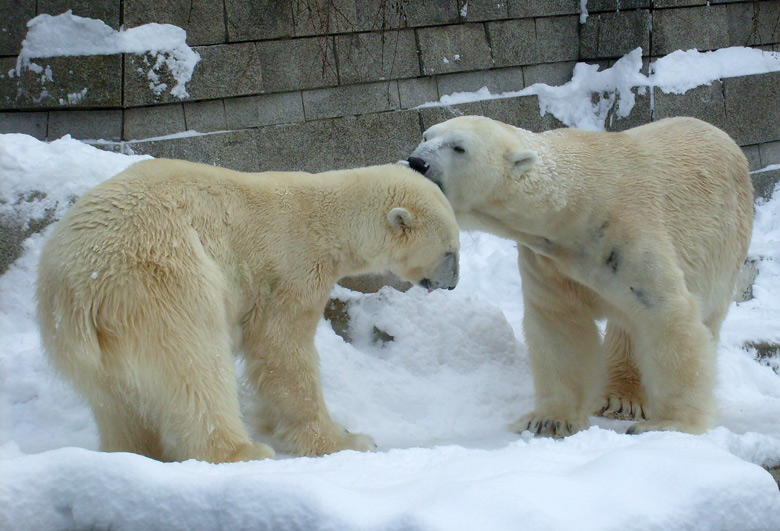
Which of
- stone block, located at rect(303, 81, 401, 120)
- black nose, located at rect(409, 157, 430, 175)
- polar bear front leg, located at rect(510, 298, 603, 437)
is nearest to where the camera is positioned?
black nose, located at rect(409, 157, 430, 175)

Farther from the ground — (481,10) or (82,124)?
(481,10)

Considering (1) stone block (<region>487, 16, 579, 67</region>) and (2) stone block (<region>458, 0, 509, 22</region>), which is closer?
(2) stone block (<region>458, 0, 509, 22</region>)

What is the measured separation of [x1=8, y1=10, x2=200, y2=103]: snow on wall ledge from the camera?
5.04 metres

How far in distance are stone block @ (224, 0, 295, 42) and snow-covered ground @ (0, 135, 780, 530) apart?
1620 mm

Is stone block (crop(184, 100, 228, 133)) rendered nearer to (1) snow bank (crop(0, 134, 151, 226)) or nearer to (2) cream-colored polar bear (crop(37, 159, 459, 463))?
(1) snow bank (crop(0, 134, 151, 226))

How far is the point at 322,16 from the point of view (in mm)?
5637

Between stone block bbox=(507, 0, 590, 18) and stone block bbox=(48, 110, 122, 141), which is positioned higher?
stone block bbox=(507, 0, 590, 18)

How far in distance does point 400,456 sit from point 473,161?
5.08 feet

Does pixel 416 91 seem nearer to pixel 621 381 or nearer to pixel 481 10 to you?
pixel 481 10

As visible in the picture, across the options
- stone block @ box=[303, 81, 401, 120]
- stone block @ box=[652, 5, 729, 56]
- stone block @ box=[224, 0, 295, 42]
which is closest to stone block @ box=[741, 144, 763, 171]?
stone block @ box=[652, 5, 729, 56]

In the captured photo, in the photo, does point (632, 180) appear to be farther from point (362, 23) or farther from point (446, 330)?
point (362, 23)

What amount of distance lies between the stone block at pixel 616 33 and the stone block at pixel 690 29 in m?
0.11

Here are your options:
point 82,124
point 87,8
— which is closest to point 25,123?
point 82,124

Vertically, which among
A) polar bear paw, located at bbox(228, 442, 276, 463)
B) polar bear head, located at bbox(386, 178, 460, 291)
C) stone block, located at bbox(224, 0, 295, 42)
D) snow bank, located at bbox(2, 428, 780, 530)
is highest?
stone block, located at bbox(224, 0, 295, 42)
